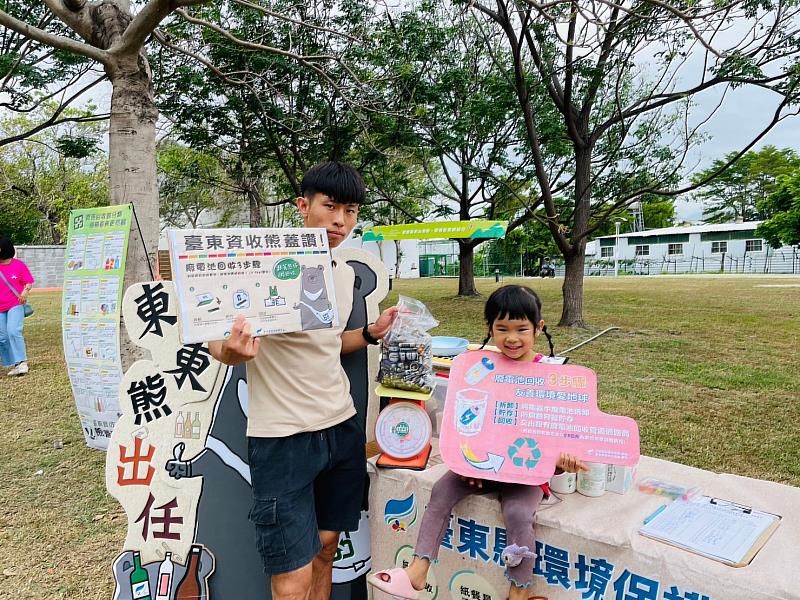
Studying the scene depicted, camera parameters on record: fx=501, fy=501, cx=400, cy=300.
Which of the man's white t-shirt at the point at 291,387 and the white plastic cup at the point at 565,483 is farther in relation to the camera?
the white plastic cup at the point at 565,483

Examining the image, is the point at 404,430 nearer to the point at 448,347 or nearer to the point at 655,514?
the point at 448,347

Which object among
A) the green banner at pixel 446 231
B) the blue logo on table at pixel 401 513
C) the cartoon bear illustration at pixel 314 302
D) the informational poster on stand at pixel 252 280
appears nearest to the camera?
the informational poster on stand at pixel 252 280

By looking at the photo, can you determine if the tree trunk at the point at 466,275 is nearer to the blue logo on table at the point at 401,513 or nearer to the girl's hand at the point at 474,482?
the blue logo on table at the point at 401,513

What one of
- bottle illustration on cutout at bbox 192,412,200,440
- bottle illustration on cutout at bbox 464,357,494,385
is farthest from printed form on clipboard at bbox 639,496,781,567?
bottle illustration on cutout at bbox 192,412,200,440

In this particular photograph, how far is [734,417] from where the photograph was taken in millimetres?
4668

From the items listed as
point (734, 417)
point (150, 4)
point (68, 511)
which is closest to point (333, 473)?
point (68, 511)

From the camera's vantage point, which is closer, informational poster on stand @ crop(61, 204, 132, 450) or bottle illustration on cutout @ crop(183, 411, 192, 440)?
bottle illustration on cutout @ crop(183, 411, 192, 440)

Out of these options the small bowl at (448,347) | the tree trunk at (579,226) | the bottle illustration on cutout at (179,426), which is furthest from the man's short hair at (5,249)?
the tree trunk at (579,226)

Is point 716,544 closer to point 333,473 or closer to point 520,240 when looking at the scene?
point 333,473

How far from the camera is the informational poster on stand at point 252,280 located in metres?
1.38

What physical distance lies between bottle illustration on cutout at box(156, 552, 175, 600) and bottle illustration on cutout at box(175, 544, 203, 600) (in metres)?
0.04

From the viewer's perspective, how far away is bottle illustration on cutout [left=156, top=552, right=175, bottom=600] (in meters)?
2.01

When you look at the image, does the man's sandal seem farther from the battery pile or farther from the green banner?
the green banner

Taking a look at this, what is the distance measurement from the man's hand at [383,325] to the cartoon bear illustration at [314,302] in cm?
43
